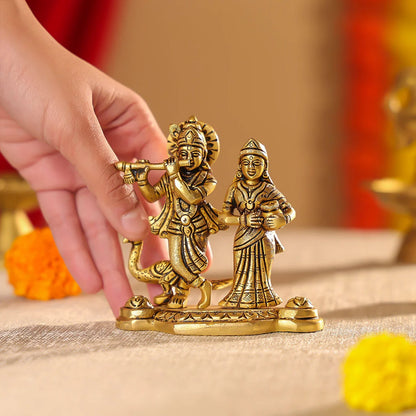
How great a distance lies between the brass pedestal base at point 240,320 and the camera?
893mm

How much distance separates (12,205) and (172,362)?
1175 millimetres

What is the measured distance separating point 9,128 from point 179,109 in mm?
2193

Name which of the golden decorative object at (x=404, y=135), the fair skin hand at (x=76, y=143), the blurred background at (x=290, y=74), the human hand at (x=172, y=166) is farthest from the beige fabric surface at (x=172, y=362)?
the blurred background at (x=290, y=74)

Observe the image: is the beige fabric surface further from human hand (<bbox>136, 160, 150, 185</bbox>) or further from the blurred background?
the blurred background

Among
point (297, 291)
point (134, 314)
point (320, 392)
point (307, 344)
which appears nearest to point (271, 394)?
point (320, 392)

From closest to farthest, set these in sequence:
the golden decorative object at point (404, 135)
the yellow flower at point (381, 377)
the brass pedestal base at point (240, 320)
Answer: the yellow flower at point (381, 377) < the brass pedestal base at point (240, 320) < the golden decorative object at point (404, 135)

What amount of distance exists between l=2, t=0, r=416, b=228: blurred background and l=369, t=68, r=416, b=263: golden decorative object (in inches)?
59.9

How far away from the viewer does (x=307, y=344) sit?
0.85m

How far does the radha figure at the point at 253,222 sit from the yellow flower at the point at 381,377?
0.95ft

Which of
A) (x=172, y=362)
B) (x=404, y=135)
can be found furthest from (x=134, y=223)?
(x=404, y=135)

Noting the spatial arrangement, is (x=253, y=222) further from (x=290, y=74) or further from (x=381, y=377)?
(x=290, y=74)

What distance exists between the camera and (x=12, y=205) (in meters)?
1.81

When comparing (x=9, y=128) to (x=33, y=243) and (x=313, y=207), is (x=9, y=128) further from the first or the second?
(x=313, y=207)

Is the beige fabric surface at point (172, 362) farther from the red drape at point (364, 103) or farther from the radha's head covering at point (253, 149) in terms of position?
the red drape at point (364, 103)
